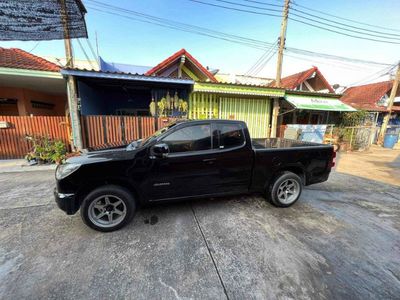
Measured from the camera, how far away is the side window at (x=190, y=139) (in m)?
2.95

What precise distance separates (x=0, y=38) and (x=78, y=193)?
7928 millimetres

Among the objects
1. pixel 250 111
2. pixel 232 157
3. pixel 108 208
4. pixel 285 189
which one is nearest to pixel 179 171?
pixel 232 157

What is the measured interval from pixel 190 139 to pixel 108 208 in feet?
5.55

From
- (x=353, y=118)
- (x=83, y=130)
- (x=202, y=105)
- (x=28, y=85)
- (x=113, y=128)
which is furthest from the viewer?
(x=353, y=118)

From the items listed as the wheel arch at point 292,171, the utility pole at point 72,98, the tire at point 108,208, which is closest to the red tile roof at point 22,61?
the utility pole at point 72,98

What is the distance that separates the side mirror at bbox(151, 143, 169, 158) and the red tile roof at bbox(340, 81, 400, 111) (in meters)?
16.9

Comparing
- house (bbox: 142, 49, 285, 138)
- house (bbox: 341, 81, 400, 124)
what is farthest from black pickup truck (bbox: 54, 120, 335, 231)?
house (bbox: 341, 81, 400, 124)

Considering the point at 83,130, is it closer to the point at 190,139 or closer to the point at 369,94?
the point at 190,139

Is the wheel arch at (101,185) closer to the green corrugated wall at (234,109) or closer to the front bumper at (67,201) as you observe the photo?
the front bumper at (67,201)

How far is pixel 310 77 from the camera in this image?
12.4 m

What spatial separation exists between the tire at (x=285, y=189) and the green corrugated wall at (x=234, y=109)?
530cm

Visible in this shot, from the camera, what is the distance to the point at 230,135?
3242mm

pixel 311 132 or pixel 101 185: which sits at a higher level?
pixel 311 132

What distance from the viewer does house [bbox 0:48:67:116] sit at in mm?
6344
